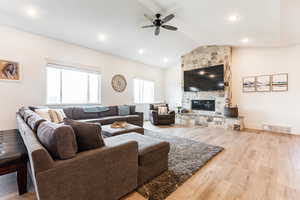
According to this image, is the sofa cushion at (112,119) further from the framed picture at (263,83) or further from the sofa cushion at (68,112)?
the framed picture at (263,83)

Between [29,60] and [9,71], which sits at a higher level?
[29,60]

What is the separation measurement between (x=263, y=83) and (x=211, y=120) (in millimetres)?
2250

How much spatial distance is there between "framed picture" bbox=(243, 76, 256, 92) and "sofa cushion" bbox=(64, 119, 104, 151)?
5.86 meters

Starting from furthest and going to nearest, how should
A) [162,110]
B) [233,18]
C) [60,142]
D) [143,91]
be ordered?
1. [143,91]
2. [162,110]
3. [233,18]
4. [60,142]

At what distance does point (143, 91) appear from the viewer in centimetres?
750

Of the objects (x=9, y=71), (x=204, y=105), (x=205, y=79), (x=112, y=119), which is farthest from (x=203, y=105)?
(x=9, y=71)

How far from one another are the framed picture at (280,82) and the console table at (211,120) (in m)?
1.49

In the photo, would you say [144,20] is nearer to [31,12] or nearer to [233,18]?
[233,18]

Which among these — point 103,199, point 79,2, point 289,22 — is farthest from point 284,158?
point 79,2

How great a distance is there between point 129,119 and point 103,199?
11.5 feet

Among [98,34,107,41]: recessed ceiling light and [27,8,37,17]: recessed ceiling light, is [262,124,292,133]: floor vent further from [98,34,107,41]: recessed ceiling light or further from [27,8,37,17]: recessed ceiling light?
[27,8,37,17]: recessed ceiling light

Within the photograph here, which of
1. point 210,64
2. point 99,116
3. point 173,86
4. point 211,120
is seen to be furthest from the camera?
point 173,86

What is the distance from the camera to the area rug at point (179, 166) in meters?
1.76

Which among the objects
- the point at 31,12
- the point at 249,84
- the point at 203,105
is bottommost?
the point at 203,105
